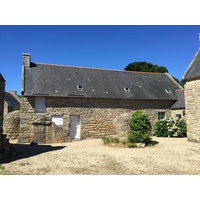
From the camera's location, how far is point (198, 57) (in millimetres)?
12469

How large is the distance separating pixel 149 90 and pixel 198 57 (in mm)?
5625

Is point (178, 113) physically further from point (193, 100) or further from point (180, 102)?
point (193, 100)

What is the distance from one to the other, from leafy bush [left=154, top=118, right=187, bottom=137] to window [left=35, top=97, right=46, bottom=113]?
8.60m

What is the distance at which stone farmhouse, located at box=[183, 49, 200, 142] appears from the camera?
1114 cm

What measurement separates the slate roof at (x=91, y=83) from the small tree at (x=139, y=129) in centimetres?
504

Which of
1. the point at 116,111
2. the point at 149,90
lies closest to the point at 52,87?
the point at 116,111

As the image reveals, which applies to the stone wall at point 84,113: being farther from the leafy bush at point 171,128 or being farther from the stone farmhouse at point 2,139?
the stone farmhouse at point 2,139

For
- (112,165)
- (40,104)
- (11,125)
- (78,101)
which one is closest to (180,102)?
(78,101)

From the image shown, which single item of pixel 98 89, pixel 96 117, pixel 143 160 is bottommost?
pixel 143 160

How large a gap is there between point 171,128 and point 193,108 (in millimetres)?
3716

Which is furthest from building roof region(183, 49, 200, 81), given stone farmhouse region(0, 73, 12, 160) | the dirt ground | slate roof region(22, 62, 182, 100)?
stone farmhouse region(0, 73, 12, 160)

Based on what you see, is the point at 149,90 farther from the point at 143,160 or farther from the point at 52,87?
the point at 143,160

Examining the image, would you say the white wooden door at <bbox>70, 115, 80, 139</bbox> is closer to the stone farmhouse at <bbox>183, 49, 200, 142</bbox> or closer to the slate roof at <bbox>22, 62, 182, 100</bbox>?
the slate roof at <bbox>22, 62, 182, 100</bbox>

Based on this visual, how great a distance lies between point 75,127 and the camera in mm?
14820
